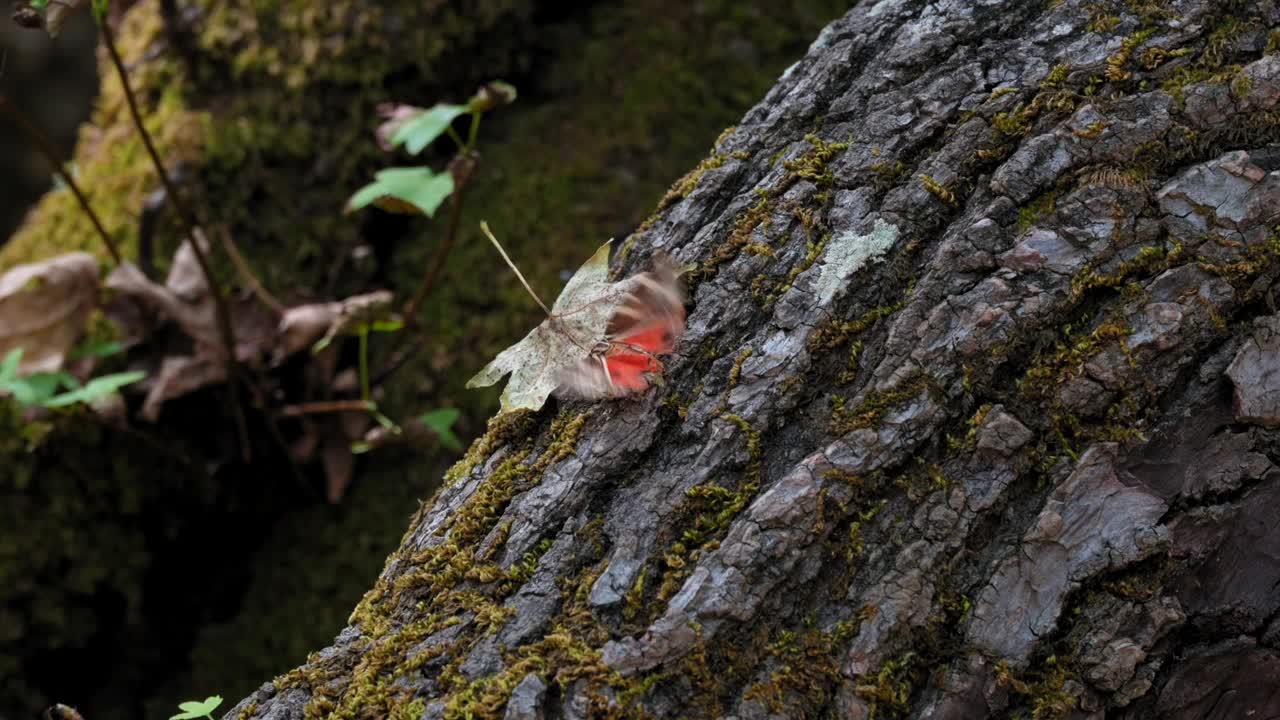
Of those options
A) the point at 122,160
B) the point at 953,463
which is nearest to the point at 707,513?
the point at 953,463

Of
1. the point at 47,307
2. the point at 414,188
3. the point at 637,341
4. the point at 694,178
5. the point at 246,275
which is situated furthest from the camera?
the point at 246,275

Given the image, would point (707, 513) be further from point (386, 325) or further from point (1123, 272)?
point (386, 325)

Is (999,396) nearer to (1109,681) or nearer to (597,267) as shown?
(1109,681)

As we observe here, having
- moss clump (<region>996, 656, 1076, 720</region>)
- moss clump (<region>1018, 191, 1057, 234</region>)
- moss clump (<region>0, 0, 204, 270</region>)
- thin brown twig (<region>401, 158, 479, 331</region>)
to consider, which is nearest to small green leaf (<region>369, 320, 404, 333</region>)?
thin brown twig (<region>401, 158, 479, 331</region>)

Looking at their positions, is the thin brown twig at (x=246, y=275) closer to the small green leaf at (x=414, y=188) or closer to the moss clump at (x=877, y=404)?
the small green leaf at (x=414, y=188)

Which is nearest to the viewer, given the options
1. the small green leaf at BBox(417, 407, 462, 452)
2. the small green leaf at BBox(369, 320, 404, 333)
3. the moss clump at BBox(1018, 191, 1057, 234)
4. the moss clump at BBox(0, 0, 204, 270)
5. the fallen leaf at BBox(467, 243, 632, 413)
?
the moss clump at BBox(1018, 191, 1057, 234)

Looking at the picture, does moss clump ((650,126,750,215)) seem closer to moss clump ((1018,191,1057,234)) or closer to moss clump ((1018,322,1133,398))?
moss clump ((1018,191,1057,234))
